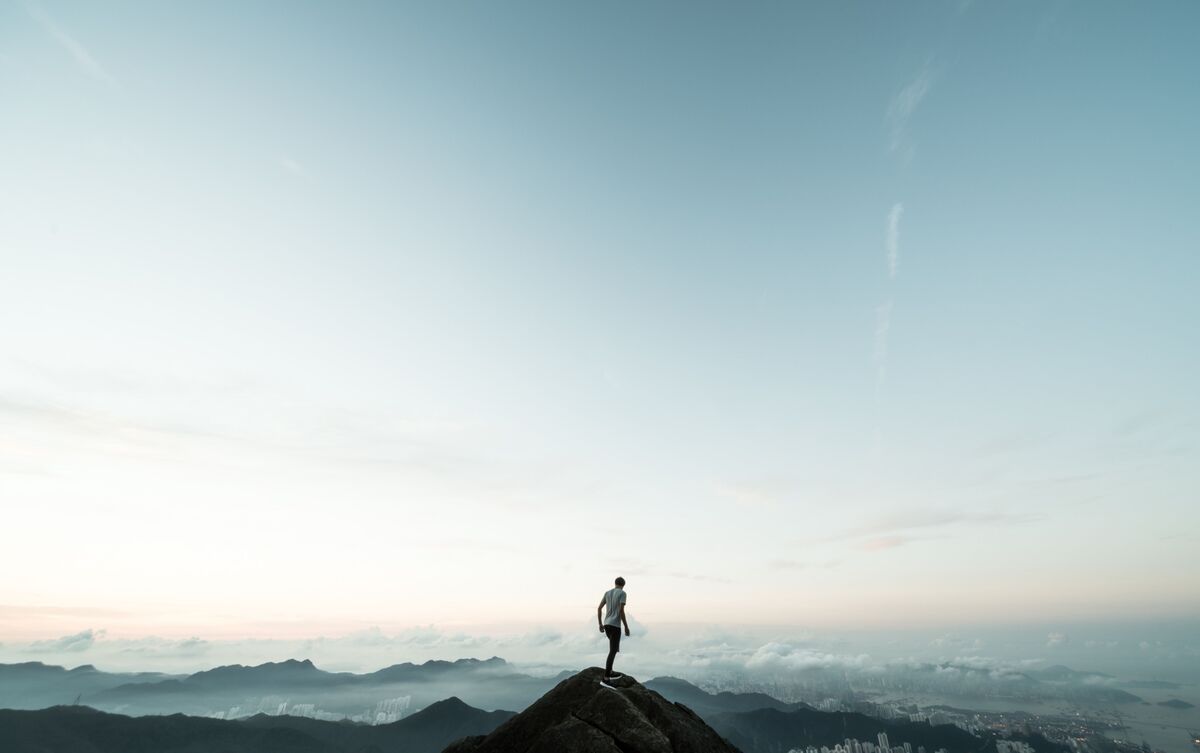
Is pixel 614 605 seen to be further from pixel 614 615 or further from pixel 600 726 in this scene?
pixel 600 726

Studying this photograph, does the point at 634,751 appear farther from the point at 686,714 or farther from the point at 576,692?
the point at 686,714

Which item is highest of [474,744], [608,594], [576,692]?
[608,594]

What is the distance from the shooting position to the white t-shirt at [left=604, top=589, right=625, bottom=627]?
27.1 metres

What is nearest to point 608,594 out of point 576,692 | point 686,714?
point 576,692

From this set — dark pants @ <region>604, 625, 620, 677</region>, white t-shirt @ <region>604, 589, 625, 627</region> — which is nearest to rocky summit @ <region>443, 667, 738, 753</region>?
dark pants @ <region>604, 625, 620, 677</region>

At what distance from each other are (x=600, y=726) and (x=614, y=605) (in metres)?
5.48

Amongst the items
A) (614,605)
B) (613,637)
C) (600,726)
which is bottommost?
(600,726)

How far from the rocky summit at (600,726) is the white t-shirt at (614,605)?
3.87 m

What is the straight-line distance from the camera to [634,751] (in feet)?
76.4

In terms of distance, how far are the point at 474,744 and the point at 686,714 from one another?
12873mm

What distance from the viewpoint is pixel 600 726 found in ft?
81.4

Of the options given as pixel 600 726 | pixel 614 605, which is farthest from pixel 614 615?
pixel 600 726

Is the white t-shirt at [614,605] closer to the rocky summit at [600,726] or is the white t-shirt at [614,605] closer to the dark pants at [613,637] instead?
the dark pants at [613,637]

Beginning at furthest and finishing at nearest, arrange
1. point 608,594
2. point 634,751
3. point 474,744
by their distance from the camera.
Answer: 1. point 474,744
2. point 608,594
3. point 634,751
